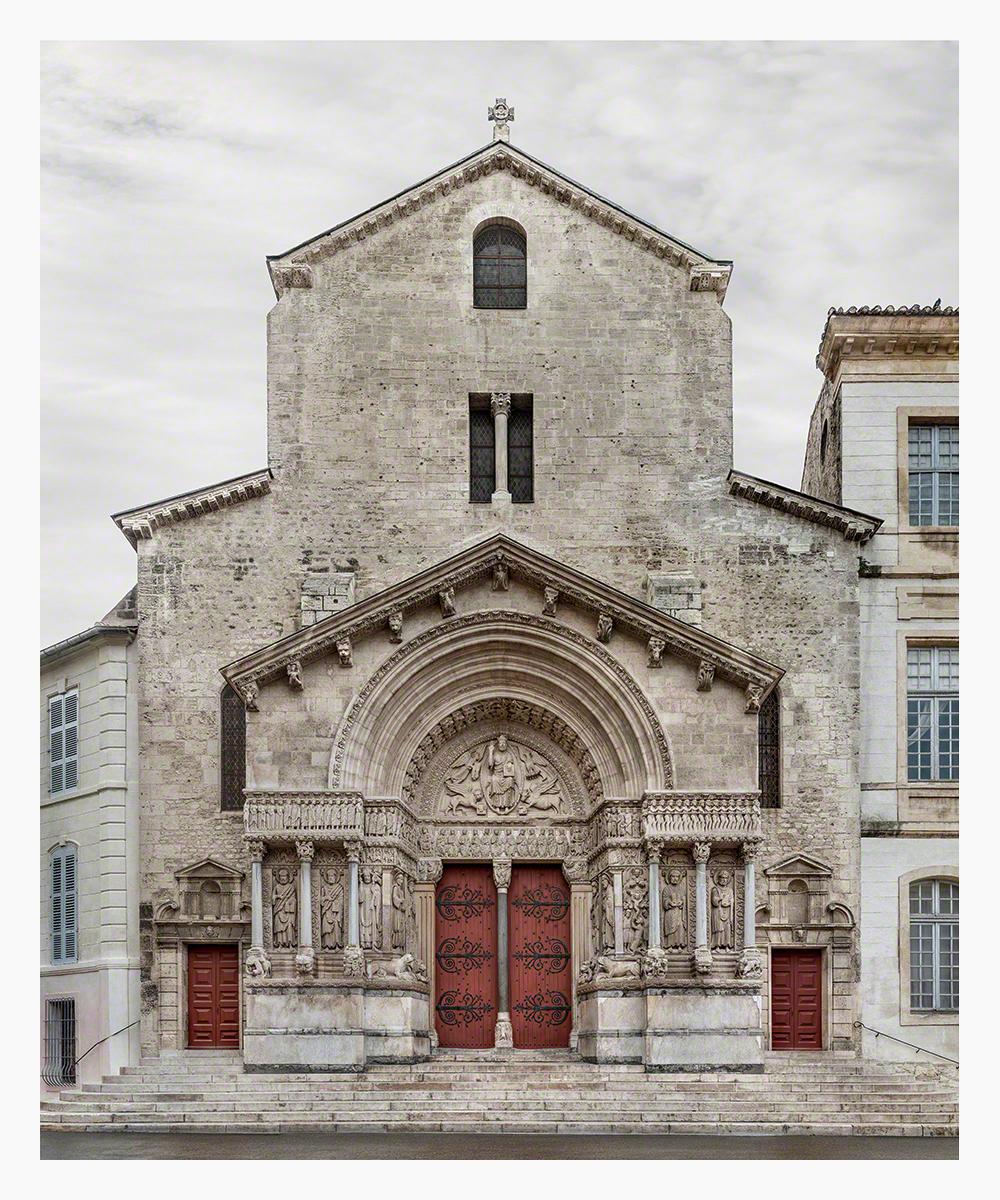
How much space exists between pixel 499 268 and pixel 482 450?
234cm

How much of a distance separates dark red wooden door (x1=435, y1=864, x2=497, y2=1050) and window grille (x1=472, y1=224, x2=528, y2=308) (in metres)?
7.09

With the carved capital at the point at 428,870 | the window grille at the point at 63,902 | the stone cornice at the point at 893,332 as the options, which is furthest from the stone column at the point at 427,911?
the stone cornice at the point at 893,332

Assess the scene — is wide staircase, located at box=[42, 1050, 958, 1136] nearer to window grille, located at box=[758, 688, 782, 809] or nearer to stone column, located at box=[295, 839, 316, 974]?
stone column, located at box=[295, 839, 316, 974]

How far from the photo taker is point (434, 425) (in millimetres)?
24438

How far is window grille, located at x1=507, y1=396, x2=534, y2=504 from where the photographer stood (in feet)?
80.7

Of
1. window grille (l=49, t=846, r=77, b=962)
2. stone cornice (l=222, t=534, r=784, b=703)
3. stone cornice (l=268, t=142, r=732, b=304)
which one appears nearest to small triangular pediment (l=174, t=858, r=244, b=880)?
window grille (l=49, t=846, r=77, b=962)

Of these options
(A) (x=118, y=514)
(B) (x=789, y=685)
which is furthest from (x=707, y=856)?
(A) (x=118, y=514)

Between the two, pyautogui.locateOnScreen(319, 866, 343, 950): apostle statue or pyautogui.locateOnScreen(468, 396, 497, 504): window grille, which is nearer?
pyautogui.locateOnScreen(319, 866, 343, 950): apostle statue

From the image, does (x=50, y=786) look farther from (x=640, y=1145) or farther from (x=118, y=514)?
(x=640, y=1145)

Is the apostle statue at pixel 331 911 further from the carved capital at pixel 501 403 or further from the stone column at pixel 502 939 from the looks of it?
the carved capital at pixel 501 403

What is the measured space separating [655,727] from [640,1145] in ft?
19.1

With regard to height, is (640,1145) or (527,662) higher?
(527,662)

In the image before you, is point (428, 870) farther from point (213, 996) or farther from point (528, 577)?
point (528, 577)

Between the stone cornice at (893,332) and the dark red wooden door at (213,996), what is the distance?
10581mm
